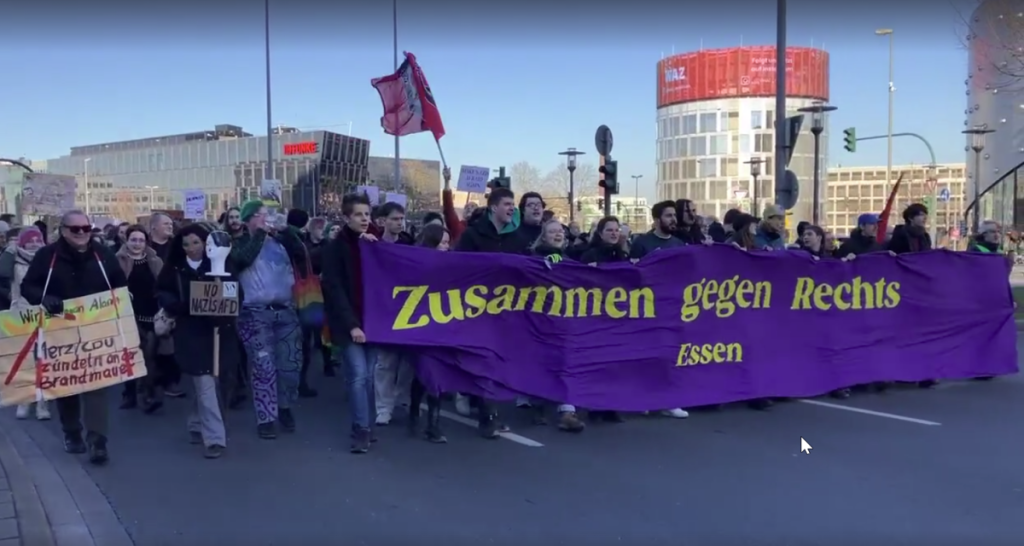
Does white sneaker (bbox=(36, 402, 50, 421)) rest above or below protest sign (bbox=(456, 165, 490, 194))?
below

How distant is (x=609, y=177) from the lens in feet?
51.8

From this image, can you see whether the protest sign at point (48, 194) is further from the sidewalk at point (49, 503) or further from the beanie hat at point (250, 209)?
the beanie hat at point (250, 209)

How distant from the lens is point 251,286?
7129 mm

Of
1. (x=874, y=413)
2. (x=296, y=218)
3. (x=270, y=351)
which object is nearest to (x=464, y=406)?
(x=270, y=351)

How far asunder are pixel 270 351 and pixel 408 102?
6221 millimetres

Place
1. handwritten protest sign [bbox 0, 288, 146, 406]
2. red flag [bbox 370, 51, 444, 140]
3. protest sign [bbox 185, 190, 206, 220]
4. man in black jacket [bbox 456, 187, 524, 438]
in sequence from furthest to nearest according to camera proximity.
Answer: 1. protest sign [bbox 185, 190, 206, 220]
2. red flag [bbox 370, 51, 444, 140]
3. man in black jacket [bbox 456, 187, 524, 438]
4. handwritten protest sign [bbox 0, 288, 146, 406]

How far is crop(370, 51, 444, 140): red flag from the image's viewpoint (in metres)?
11.0

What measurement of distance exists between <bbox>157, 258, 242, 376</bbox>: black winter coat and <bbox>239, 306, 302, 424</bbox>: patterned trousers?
0.21 meters

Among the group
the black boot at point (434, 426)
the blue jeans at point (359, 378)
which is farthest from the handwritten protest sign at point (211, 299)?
the black boot at point (434, 426)

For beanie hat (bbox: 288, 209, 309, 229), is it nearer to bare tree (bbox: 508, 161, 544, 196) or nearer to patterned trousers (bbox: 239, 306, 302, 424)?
patterned trousers (bbox: 239, 306, 302, 424)

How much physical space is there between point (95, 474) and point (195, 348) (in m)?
1.05

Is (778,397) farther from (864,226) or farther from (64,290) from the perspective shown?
(64,290)

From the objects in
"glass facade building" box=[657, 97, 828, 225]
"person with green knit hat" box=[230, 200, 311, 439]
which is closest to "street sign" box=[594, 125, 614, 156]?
"person with green knit hat" box=[230, 200, 311, 439]

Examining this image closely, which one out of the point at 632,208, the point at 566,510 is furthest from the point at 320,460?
the point at 632,208
